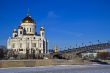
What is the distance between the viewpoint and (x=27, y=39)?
110750mm

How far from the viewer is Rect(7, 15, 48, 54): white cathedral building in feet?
362

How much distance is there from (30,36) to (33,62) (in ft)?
142

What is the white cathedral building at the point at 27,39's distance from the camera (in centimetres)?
11038

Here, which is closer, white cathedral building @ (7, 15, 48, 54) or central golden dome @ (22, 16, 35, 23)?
white cathedral building @ (7, 15, 48, 54)

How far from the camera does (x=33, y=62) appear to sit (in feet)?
225

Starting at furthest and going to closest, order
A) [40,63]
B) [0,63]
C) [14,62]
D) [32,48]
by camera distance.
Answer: [32,48] → [40,63] → [14,62] → [0,63]

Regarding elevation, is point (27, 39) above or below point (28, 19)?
below

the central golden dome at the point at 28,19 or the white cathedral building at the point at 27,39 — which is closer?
the white cathedral building at the point at 27,39

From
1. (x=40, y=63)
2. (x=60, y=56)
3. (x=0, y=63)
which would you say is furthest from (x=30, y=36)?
(x=0, y=63)

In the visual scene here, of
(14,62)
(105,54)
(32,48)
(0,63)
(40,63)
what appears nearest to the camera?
(0,63)

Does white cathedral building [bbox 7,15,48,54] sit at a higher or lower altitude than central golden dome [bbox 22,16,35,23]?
lower

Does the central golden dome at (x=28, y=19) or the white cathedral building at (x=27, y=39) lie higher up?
the central golden dome at (x=28, y=19)

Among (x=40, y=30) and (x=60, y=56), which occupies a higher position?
(x=40, y=30)

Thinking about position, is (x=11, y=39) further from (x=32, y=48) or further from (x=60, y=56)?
(x=60, y=56)
